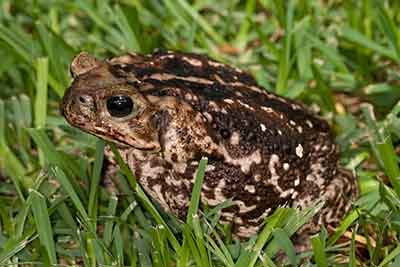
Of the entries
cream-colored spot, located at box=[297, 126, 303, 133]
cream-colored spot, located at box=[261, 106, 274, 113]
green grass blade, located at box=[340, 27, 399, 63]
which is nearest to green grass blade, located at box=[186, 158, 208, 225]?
cream-colored spot, located at box=[261, 106, 274, 113]

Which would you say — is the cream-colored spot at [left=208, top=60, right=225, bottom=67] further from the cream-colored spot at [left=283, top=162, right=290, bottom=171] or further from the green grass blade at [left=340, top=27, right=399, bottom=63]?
the green grass blade at [left=340, top=27, right=399, bottom=63]

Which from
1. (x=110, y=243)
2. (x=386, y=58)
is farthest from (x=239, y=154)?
(x=386, y=58)

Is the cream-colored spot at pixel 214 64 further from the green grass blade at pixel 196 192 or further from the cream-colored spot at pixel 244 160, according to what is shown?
the green grass blade at pixel 196 192

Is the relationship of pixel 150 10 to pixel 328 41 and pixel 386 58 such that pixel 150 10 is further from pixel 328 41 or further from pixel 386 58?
pixel 386 58

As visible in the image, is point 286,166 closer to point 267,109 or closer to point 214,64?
point 267,109

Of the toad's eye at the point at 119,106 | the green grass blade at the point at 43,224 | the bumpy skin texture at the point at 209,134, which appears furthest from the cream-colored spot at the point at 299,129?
the green grass blade at the point at 43,224

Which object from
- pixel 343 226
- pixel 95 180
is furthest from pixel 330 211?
pixel 95 180
